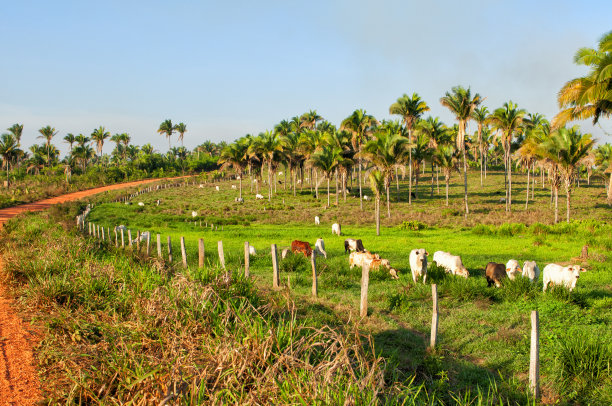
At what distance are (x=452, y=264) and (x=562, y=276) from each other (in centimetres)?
329

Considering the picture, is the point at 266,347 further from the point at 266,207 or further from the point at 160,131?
the point at 160,131

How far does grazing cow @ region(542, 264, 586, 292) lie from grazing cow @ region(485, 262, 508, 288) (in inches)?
46.2

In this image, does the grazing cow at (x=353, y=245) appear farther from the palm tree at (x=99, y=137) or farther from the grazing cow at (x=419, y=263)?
the palm tree at (x=99, y=137)

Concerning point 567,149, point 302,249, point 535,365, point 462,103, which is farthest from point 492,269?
point 462,103

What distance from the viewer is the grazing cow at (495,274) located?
1271cm

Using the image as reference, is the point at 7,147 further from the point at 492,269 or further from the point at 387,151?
the point at 492,269

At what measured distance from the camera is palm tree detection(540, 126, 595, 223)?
30344 mm

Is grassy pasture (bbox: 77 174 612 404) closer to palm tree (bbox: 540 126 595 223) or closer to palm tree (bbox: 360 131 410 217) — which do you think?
palm tree (bbox: 360 131 410 217)

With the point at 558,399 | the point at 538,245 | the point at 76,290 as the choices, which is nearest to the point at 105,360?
the point at 76,290

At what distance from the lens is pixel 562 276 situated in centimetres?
1210

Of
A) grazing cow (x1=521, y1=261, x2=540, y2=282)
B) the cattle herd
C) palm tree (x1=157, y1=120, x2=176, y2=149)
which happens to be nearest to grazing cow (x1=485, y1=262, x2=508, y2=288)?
the cattle herd

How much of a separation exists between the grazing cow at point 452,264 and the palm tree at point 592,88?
10.2 m

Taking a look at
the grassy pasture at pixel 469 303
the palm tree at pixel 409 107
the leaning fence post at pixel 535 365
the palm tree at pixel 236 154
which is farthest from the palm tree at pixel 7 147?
the leaning fence post at pixel 535 365

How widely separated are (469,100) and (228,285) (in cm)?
4085
